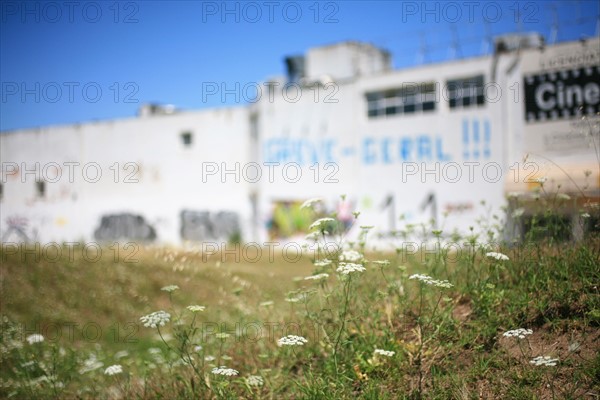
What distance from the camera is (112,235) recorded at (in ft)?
111

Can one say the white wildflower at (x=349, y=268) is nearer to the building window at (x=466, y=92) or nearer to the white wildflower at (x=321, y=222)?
the white wildflower at (x=321, y=222)

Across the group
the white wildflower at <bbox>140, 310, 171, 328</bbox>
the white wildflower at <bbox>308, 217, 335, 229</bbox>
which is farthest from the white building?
the white wildflower at <bbox>140, 310, 171, 328</bbox>

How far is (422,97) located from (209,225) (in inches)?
→ 566

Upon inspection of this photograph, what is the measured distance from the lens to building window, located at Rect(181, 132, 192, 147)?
32719mm

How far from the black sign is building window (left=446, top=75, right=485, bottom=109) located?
7.25 feet

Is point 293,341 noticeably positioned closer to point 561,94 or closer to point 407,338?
point 407,338

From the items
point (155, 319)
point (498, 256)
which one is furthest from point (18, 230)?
point (498, 256)

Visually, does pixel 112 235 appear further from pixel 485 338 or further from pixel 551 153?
pixel 485 338

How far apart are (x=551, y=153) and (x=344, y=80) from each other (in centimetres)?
1113

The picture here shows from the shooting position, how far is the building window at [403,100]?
2491cm

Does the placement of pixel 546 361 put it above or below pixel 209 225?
above

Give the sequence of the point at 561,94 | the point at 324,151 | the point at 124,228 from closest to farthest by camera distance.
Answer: the point at 561,94 < the point at 324,151 < the point at 124,228

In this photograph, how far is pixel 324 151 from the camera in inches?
1099

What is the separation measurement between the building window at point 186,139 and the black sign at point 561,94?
19.5 m
